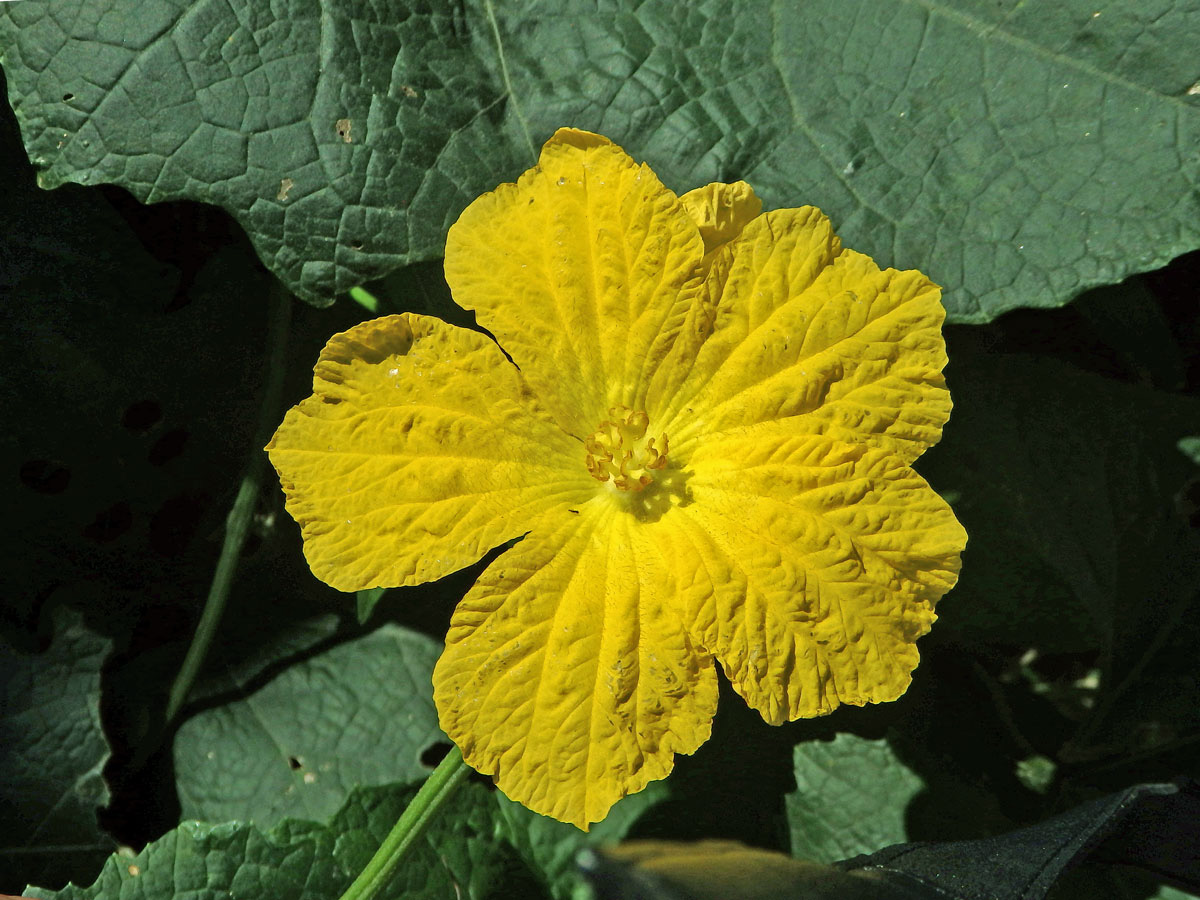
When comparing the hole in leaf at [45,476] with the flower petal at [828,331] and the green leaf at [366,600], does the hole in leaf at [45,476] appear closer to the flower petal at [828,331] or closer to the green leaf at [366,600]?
the green leaf at [366,600]

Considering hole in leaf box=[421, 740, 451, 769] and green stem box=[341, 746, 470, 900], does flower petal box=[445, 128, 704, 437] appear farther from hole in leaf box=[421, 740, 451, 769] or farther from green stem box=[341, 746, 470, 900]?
hole in leaf box=[421, 740, 451, 769]

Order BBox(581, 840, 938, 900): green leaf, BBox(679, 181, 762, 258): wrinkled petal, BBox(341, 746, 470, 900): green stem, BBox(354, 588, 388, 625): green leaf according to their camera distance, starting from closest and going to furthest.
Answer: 1. BBox(581, 840, 938, 900): green leaf
2. BBox(679, 181, 762, 258): wrinkled petal
3. BBox(341, 746, 470, 900): green stem
4. BBox(354, 588, 388, 625): green leaf

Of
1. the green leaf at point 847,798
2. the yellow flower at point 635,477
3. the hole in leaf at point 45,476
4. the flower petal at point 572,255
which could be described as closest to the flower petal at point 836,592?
the yellow flower at point 635,477

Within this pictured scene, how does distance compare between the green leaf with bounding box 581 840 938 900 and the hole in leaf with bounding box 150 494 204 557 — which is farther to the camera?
the hole in leaf with bounding box 150 494 204 557

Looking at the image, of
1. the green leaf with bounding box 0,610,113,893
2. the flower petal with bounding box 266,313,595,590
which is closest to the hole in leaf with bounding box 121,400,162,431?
the green leaf with bounding box 0,610,113,893

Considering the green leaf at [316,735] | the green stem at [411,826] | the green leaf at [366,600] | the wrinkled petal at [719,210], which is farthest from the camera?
the green leaf at [316,735]

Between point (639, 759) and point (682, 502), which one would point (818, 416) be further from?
point (639, 759)
